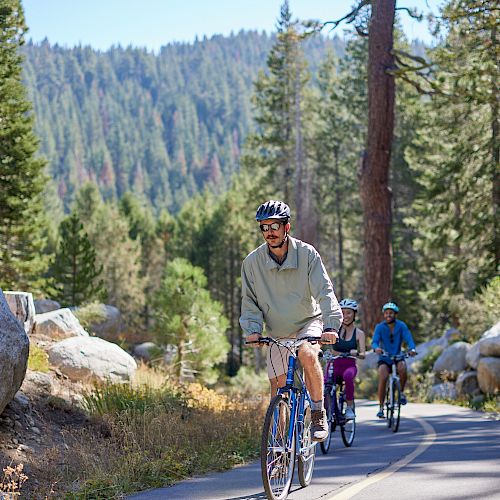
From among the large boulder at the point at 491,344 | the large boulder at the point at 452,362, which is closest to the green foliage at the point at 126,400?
the large boulder at the point at 491,344

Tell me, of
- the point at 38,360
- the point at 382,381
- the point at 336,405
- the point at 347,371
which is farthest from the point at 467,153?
the point at 38,360

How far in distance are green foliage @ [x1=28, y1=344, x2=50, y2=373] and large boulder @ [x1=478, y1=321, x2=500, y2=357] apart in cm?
969

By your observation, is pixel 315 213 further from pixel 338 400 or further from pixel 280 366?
pixel 280 366

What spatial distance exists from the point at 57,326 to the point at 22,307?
156 centimetres

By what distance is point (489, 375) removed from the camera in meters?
17.9

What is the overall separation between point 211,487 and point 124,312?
2404 inches

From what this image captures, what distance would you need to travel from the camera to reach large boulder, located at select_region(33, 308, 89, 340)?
47.9 feet

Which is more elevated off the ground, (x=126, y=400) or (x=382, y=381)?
(x=126, y=400)

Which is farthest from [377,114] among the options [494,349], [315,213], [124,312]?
[124,312]

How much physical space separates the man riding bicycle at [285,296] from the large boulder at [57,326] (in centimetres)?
765

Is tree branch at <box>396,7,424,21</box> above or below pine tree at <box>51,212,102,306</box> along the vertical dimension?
above

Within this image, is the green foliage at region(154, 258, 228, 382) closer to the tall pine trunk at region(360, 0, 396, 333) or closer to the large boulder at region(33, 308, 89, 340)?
the tall pine trunk at region(360, 0, 396, 333)

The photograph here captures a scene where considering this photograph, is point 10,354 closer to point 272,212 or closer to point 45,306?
point 272,212

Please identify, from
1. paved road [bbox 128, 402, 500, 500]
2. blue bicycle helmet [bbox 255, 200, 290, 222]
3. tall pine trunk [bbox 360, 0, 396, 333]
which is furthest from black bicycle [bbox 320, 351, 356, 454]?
tall pine trunk [bbox 360, 0, 396, 333]
